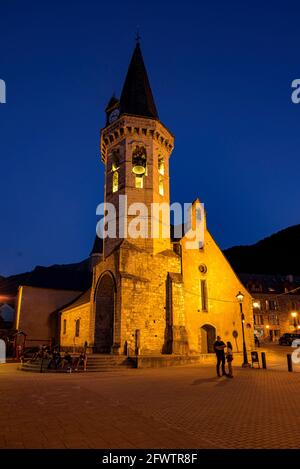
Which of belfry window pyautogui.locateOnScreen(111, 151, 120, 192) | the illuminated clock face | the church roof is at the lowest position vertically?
the church roof

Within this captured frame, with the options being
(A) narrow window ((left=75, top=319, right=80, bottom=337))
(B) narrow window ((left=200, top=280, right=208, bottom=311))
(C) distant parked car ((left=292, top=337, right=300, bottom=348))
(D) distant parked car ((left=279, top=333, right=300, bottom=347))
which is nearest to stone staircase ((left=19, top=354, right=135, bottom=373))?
(B) narrow window ((left=200, top=280, right=208, bottom=311))

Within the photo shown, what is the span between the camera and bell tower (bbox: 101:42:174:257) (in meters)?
24.3

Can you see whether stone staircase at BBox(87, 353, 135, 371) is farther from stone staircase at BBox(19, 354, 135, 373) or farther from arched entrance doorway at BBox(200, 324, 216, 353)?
arched entrance doorway at BBox(200, 324, 216, 353)

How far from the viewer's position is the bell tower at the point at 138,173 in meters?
24.3

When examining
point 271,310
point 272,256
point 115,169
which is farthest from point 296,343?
point 272,256

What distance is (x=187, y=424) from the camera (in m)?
6.29

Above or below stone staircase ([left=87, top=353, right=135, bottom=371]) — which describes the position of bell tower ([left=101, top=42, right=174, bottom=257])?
above

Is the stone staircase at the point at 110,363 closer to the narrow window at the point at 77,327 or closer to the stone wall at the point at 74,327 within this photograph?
the stone wall at the point at 74,327

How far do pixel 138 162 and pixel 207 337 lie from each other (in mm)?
14551

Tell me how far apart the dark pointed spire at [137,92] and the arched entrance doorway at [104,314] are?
44.4 ft

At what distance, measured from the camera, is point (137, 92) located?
29.3 metres

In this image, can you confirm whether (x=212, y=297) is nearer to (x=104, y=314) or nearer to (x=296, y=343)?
(x=104, y=314)

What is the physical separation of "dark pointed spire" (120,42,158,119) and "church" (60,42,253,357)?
0.29 ft

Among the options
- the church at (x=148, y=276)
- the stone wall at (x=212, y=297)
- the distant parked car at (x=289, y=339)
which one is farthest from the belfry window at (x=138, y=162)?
the distant parked car at (x=289, y=339)
